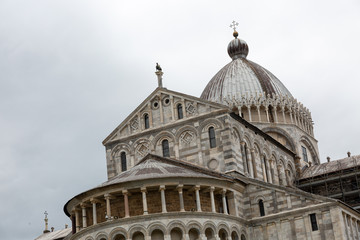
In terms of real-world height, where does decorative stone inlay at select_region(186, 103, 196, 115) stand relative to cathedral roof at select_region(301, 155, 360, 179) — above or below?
above

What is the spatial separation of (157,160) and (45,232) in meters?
23.0

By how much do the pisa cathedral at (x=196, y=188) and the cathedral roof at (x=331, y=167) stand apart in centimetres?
182

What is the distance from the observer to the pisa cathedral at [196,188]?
109ft

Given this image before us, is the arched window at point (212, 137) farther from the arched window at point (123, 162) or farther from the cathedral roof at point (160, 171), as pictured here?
the arched window at point (123, 162)

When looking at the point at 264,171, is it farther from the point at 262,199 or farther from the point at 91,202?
the point at 91,202

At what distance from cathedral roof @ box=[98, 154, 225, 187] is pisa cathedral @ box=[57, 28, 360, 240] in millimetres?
57

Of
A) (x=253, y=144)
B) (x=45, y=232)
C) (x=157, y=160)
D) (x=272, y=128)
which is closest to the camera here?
(x=157, y=160)

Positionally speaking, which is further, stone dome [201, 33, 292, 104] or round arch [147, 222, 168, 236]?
stone dome [201, 33, 292, 104]

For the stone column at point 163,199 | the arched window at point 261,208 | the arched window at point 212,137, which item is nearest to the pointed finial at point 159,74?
the arched window at point 212,137

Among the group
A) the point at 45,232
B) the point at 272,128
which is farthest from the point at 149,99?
the point at 45,232

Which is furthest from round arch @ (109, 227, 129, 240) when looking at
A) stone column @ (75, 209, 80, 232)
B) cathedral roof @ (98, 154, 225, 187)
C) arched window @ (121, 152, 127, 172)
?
arched window @ (121, 152, 127, 172)

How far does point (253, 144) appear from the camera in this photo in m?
41.5

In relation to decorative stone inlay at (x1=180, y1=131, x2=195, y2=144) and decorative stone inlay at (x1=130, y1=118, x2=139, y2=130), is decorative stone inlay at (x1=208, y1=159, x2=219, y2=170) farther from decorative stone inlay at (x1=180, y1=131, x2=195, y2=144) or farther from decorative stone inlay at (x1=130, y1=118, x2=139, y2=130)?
decorative stone inlay at (x1=130, y1=118, x2=139, y2=130)

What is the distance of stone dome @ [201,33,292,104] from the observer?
173 ft
